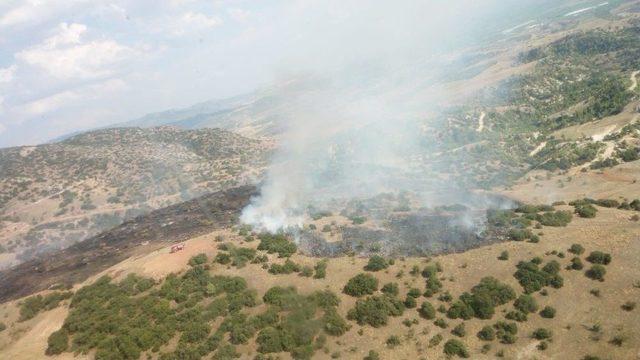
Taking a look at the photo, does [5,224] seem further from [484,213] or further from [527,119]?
[527,119]

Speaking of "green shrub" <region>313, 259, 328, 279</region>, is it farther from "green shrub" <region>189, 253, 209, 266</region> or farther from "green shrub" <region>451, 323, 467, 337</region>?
"green shrub" <region>451, 323, 467, 337</region>

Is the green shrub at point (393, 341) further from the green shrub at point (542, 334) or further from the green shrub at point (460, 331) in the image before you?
the green shrub at point (542, 334)

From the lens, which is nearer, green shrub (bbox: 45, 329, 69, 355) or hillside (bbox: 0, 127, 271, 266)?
green shrub (bbox: 45, 329, 69, 355)

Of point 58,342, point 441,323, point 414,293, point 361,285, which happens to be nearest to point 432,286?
point 414,293

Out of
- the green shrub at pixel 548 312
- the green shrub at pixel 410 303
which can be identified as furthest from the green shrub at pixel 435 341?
the green shrub at pixel 548 312

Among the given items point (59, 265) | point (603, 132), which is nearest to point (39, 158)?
point (59, 265)

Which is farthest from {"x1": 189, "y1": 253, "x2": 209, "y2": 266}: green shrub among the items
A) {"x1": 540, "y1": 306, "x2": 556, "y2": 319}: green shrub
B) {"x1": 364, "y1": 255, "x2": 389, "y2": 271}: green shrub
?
{"x1": 540, "y1": 306, "x2": 556, "y2": 319}: green shrub

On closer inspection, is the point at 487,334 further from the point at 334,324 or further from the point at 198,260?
the point at 198,260
